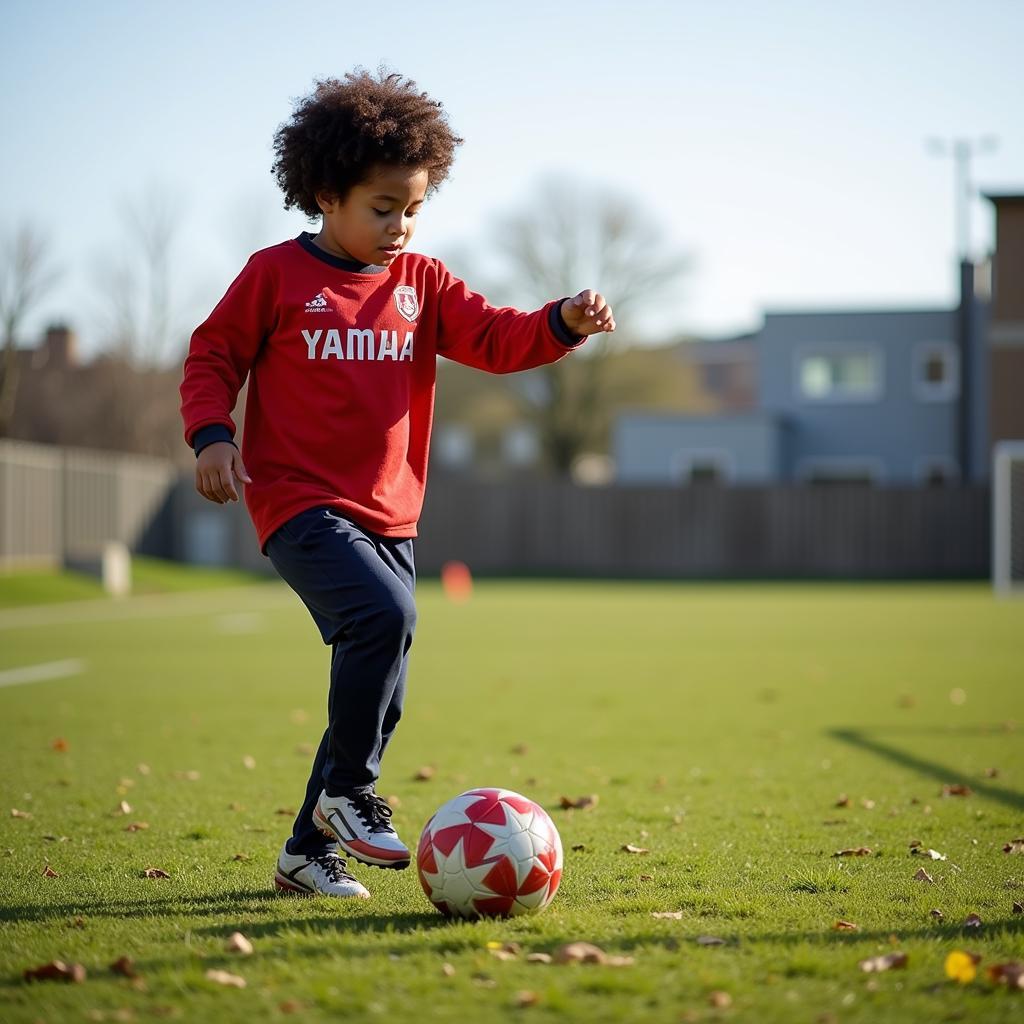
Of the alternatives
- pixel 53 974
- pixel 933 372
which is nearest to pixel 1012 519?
pixel 933 372

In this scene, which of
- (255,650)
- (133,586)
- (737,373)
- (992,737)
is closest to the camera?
(992,737)

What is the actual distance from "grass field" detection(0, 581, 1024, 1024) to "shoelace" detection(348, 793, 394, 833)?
0.23m

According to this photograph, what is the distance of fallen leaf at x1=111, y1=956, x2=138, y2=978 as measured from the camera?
3375 millimetres

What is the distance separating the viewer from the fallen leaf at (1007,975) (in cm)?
328

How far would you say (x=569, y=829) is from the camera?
564 cm

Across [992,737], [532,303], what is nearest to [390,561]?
[992,737]

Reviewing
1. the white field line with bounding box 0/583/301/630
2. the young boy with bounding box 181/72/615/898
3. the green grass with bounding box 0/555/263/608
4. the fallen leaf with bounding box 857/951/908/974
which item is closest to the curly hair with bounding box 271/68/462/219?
the young boy with bounding box 181/72/615/898

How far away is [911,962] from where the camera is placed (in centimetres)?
346

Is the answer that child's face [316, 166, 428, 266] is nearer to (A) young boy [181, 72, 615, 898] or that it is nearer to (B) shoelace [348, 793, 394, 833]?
(A) young boy [181, 72, 615, 898]

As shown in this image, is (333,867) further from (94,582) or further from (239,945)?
(94,582)

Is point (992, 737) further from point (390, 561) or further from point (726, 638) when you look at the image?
point (726, 638)

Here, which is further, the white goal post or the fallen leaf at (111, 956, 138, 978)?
the white goal post

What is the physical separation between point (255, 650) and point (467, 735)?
709cm

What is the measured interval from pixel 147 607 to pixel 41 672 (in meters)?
10.9
